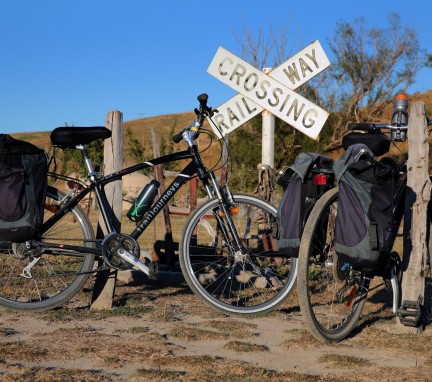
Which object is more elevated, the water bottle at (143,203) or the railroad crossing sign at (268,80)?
the railroad crossing sign at (268,80)

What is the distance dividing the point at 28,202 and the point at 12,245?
387 mm

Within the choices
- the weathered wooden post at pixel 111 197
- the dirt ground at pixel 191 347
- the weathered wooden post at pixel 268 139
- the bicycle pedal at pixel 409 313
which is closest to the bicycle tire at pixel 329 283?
the dirt ground at pixel 191 347

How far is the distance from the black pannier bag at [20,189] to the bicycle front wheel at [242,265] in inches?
44.5

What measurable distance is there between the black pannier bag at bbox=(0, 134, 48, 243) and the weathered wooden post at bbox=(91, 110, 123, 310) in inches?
24.3

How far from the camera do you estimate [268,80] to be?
711 cm

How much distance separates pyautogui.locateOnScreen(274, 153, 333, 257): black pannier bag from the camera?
15.5 ft

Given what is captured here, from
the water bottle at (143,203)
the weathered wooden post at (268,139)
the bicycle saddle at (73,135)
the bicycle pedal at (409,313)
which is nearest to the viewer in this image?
the bicycle pedal at (409,313)

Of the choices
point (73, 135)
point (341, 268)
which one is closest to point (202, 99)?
point (73, 135)

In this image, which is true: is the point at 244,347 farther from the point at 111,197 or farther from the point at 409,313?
the point at 111,197

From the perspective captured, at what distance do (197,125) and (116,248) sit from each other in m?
1.17

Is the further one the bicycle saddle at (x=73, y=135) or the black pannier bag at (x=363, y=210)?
the bicycle saddle at (x=73, y=135)

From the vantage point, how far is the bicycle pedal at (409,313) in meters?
4.84

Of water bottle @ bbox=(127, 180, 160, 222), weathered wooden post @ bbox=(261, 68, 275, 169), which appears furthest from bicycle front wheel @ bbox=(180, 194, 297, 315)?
weathered wooden post @ bbox=(261, 68, 275, 169)

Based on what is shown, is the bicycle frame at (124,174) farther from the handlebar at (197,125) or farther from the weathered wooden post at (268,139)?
the weathered wooden post at (268,139)
